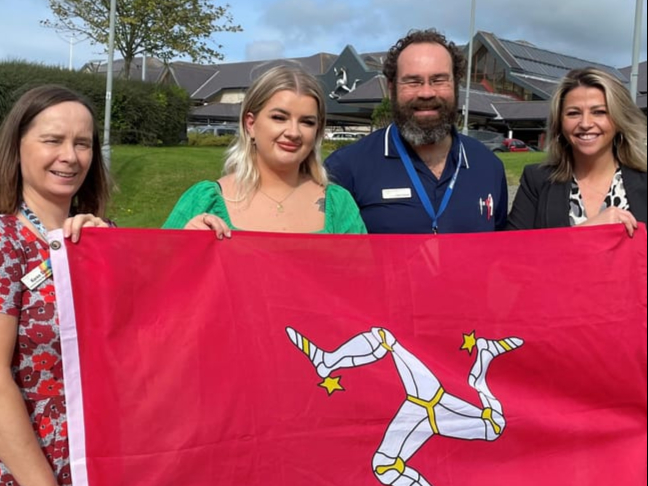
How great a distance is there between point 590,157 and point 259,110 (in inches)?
69.9

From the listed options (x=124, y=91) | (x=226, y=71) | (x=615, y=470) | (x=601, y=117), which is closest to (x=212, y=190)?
(x=601, y=117)

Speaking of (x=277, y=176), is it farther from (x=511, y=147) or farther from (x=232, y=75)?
(x=232, y=75)

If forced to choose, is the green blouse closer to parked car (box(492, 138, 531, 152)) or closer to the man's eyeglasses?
the man's eyeglasses

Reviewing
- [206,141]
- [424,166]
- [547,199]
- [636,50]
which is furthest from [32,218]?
[206,141]

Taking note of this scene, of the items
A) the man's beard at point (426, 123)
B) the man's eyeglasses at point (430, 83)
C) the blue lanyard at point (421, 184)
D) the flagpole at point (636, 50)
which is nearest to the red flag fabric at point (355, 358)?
the blue lanyard at point (421, 184)

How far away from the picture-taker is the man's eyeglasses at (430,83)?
13.0ft

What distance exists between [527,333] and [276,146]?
148 centimetres

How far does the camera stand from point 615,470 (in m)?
3.13

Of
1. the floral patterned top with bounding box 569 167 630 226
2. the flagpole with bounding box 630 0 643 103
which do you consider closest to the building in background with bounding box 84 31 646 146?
the flagpole with bounding box 630 0 643 103

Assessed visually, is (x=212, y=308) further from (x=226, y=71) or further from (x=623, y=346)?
(x=226, y=71)

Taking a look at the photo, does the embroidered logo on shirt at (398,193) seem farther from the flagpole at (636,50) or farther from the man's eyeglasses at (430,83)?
the flagpole at (636,50)

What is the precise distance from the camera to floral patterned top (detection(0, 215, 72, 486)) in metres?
2.30

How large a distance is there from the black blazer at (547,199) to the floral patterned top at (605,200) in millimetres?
20

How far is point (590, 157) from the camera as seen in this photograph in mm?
3578
